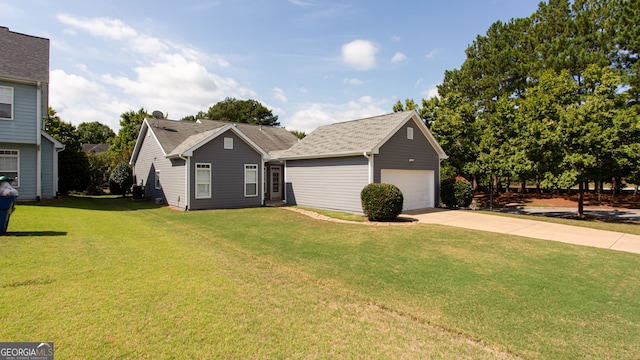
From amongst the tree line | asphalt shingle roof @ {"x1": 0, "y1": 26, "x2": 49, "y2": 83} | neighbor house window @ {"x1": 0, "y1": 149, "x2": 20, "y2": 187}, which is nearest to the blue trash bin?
neighbor house window @ {"x1": 0, "y1": 149, "x2": 20, "y2": 187}

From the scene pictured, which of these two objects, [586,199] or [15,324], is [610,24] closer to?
[586,199]

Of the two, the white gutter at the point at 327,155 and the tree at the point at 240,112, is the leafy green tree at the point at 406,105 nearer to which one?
the white gutter at the point at 327,155

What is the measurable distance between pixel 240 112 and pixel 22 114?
130 feet

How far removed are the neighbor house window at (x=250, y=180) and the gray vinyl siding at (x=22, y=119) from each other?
9.79 meters

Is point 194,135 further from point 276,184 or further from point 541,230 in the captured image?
point 541,230

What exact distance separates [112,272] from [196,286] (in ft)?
5.77

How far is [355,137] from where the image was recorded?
1641cm

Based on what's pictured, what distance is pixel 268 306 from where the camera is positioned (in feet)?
14.5

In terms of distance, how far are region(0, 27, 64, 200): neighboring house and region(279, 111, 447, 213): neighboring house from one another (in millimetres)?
11937

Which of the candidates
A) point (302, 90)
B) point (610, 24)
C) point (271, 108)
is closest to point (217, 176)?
point (302, 90)

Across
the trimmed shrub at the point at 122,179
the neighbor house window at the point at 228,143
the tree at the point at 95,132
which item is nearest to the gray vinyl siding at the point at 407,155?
the neighbor house window at the point at 228,143

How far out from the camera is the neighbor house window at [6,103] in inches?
560

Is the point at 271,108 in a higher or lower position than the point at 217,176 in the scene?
higher

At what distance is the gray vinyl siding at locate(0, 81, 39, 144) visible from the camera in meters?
14.3
